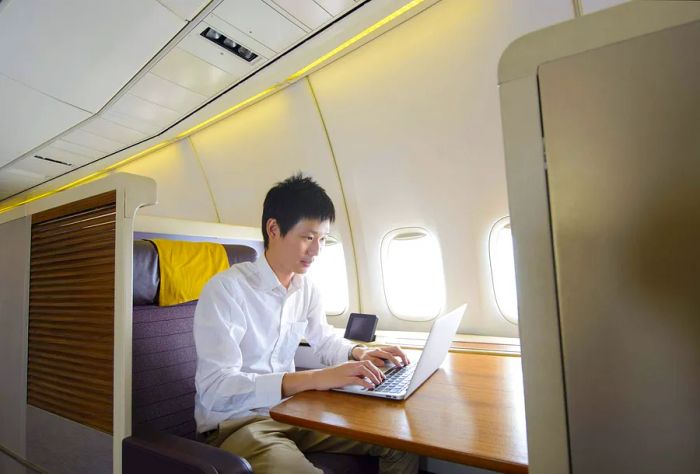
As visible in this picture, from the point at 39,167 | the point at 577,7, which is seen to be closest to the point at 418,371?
the point at 577,7

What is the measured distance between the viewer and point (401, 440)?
3.02ft

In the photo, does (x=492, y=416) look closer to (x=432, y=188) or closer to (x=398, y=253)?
(x=432, y=188)

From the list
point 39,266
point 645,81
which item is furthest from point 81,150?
point 645,81

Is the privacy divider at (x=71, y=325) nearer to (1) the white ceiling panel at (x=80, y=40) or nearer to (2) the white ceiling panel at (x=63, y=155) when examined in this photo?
(1) the white ceiling panel at (x=80, y=40)

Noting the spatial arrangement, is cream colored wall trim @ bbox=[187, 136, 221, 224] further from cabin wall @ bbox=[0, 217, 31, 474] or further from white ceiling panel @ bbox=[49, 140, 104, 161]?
cabin wall @ bbox=[0, 217, 31, 474]

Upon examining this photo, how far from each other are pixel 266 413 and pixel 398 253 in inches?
86.2

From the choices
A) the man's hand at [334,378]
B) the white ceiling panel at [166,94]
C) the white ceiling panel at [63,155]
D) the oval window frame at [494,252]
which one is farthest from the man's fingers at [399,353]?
the white ceiling panel at [63,155]

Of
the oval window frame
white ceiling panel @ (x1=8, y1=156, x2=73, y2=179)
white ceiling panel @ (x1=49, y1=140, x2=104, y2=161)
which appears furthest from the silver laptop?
white ceiling panel @ (x1=8, y1=156, x2=73, y2=179)

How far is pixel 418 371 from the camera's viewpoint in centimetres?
123

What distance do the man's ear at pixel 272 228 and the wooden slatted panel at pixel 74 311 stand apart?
0.63 m

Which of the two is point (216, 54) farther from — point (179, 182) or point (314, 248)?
point (179, 182)

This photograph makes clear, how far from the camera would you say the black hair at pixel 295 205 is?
5.42 ft

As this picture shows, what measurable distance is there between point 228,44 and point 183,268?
192 centimetres

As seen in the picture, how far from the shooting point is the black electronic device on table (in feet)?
9.43
